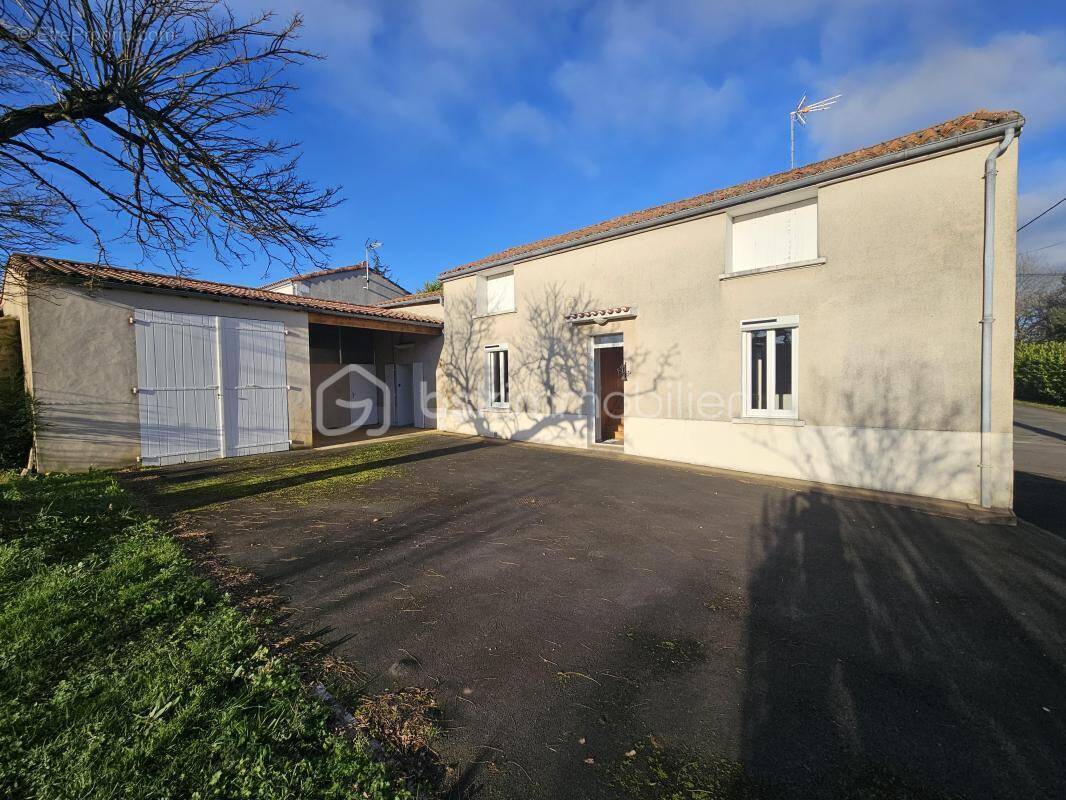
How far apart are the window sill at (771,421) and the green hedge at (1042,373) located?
21130mm

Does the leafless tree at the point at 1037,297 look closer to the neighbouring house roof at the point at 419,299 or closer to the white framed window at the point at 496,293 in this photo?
the white framed window at the point at 496,293

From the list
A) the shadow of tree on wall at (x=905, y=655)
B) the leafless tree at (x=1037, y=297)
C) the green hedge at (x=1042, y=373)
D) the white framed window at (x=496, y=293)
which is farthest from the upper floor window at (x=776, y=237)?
the leafless tree at (x=1037, y=297)

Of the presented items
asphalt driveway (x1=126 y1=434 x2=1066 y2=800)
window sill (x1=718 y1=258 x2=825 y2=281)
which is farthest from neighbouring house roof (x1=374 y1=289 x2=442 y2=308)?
asphalt driveway (x1=126 y1=434 x2=1066 y2=800)

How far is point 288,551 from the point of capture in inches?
181

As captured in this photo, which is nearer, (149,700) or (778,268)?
(149,700)

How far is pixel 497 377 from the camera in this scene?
13.3 m

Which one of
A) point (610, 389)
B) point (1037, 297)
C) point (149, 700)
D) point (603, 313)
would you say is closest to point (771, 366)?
point (603, 313)

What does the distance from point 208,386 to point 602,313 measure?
8586 millimetres

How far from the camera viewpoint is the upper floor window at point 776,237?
7.83 m

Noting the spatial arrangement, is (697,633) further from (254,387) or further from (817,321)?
(254,387)

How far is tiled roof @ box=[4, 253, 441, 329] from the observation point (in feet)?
25.4

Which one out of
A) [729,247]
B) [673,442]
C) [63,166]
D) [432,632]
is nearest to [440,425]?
[673,442]

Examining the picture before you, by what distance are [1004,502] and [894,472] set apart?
1182mm

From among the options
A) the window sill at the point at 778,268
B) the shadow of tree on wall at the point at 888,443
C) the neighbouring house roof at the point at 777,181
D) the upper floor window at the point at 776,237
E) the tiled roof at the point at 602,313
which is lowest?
the shadow of tree on wall at the point at 888,443
